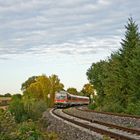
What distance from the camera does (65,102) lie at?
74.9 m

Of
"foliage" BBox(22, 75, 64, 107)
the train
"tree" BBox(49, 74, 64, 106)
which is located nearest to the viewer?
the train

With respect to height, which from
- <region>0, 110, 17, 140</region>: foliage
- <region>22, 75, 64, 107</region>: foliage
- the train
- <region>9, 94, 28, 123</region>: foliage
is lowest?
<region>0, 110, 17, 140</region>: foliage

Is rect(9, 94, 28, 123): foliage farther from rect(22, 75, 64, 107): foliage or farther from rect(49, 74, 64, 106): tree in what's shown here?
rect(49, 74, 64, 106): tree

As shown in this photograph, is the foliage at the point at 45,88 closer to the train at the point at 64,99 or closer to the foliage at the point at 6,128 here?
the train at the point at 64,99

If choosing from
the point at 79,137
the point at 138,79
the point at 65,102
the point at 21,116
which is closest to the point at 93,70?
the point at 65,102

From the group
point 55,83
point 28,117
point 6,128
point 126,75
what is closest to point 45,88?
point 55,83

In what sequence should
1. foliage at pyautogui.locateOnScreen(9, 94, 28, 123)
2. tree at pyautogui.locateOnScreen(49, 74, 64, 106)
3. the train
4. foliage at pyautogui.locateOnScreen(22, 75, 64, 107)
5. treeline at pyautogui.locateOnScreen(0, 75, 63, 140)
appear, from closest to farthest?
treeline at pyautogui.locateOnScreen(0, 75, 63, 140) → foliage at pyautogui.locateOnScreen(9, 94, 28, 123) → the train → foliage at pyautogui.locateOnScreen(22, 75, 64, 107) → tree at pyautogui.locateOnScreen(49, 74, 64, 106)

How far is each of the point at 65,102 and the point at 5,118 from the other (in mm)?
56194

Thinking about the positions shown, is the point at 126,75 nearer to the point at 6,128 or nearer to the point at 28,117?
the point at 28,117

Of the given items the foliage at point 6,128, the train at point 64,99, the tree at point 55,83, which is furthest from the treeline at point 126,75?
the tree at point 55,83

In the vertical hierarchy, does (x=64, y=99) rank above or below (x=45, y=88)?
below

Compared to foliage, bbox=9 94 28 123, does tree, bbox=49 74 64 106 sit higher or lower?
higher

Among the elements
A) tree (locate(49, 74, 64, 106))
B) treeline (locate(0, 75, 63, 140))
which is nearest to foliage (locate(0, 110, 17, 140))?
treeline (locate(0, 75, 63, 140))

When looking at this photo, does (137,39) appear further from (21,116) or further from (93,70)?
(93,70)
